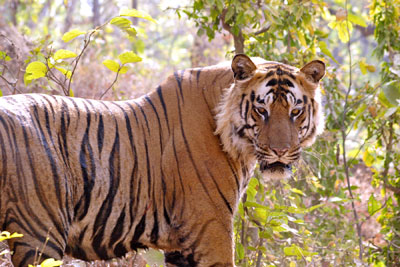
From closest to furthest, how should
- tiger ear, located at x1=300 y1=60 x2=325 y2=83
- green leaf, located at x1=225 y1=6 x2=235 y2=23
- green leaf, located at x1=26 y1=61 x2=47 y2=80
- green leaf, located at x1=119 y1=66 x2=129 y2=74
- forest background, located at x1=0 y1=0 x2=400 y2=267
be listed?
tiger ear, located at x1=300 y1=60 x2=325 y2=83, green leaf, located at x1=26 y1=61 x2=47 y2=80, green leaf, located at x1=119 y1=66 x2=129 y2=74, forest background, located at x1=0 y1=0 x2=400 y2=267, green leaf, located at x1=225 y1=6 x2=235 y2=23

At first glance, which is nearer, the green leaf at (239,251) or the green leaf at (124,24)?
the green leaf at (124,24)

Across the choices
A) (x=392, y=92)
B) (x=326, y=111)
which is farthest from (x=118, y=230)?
(x=326, y=111)

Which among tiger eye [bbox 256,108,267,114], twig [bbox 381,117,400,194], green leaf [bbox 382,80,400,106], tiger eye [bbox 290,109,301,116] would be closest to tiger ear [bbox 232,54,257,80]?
tiger eye [bbox 256,108,267,114]

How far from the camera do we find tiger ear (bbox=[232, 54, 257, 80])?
12.0 feet

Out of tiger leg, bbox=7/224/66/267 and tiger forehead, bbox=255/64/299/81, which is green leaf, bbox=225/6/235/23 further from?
tiger leg, bbox=7/224/66/267

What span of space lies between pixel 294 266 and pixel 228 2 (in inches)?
88.0

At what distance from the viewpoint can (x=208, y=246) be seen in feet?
11.5

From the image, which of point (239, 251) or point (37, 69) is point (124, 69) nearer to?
point (37, 69)

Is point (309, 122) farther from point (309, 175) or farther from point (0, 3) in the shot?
point (0, 3)

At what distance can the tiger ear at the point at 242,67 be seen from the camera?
3.66 m

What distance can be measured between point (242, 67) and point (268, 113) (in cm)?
31

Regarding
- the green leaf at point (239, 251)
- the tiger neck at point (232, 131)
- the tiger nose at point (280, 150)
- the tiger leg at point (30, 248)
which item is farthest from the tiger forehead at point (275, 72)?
the tiger leg at point (30, 248)

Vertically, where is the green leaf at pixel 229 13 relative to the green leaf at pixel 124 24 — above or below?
above

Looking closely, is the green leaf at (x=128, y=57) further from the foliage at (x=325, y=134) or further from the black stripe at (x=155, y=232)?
the black stripe at (x=155, y=232)
